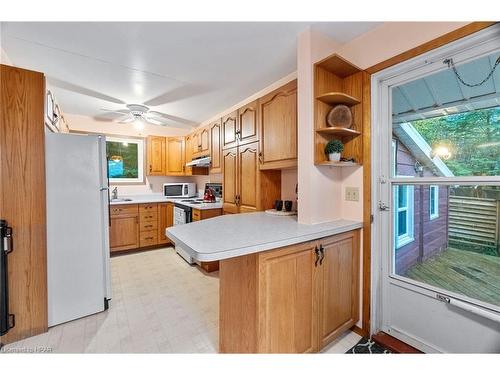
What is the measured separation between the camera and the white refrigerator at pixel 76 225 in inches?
71.3

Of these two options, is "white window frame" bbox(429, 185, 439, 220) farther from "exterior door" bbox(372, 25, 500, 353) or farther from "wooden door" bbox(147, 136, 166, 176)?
"wooden door" bbox(147, 136, 166, 176)

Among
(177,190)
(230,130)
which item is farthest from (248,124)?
(177,190)

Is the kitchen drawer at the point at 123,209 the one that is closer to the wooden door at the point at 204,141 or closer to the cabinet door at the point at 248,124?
the wooden door at the point at 204,141

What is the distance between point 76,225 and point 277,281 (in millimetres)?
1804

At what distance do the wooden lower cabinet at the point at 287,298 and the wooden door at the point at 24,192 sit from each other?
146 centimetres

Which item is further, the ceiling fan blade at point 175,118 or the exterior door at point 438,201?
the ceiling fan blade at point 175,118

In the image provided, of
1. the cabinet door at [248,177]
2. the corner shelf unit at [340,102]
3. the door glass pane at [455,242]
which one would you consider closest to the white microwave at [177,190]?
the cabinet door at [248,177]

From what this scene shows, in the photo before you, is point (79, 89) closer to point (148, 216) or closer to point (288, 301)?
point (148, 216)

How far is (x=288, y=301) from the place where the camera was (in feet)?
4.03

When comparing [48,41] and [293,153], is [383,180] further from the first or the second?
[48,41]

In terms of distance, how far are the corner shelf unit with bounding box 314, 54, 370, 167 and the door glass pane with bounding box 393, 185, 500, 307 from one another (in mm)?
483
